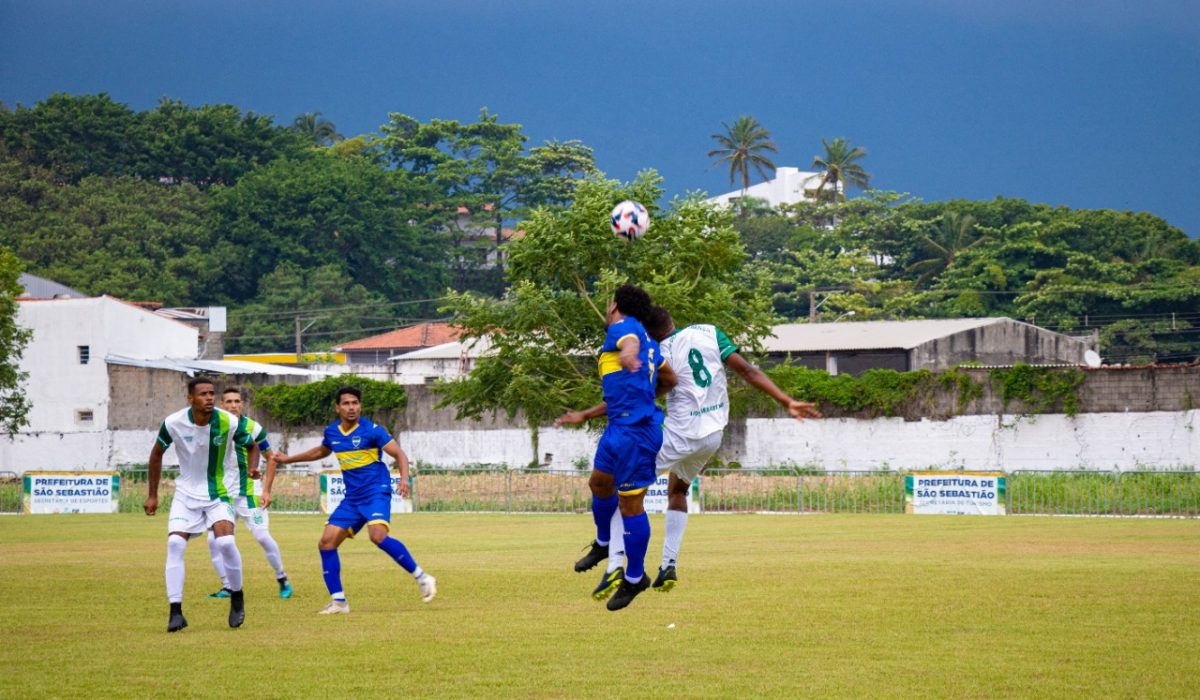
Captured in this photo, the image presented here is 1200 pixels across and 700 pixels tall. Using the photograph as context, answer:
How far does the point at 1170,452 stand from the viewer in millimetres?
51219

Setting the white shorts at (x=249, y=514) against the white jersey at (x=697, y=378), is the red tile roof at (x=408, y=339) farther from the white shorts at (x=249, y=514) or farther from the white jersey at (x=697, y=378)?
the white jersey at (x=697, y=378)

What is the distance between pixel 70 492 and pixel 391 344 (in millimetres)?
51130

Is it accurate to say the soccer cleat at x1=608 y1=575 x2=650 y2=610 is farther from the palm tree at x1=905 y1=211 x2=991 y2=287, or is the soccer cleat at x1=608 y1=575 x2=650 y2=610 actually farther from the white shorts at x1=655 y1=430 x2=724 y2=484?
the palm tree at x1=905 y1=211 x2=991 y2=287

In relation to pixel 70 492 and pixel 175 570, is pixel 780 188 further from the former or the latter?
pixel 175 570

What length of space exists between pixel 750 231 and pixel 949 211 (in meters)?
14.6

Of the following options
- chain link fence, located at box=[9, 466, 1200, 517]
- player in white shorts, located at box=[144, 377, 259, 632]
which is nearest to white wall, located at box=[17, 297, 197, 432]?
chain link fence, located at box=[9, 466, 1200, 517]

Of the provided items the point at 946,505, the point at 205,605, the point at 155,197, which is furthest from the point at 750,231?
the point at 205,605

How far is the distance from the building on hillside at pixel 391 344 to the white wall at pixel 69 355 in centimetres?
2878

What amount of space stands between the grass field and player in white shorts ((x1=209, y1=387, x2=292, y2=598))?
33 centimetres

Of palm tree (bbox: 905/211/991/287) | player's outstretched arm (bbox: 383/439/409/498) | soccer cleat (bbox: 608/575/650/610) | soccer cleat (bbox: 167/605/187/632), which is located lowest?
soccer cleat (bbox: 167/605/187/632)

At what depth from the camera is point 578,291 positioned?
166 ft

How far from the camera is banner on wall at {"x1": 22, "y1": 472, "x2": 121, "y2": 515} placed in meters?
43.3

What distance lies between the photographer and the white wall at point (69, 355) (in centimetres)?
6512

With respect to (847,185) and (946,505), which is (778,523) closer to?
(946,505)
